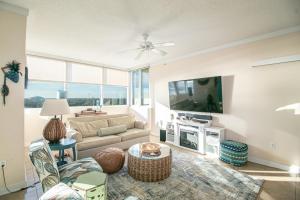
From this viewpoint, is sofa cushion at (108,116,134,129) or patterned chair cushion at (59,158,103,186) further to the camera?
sofa cushion at (108,116,134,129)

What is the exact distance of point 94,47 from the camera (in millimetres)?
3967

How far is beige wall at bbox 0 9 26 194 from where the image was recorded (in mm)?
2184

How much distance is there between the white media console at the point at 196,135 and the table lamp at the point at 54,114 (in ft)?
9.22

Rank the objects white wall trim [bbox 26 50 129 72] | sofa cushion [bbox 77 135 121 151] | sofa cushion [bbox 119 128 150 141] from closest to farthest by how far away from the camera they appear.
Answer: sofa cushion [bbox 77 135 121 151], sofa cushion [bbox 119 128 150 141], white wall trim [bbox 26 50 129 72]

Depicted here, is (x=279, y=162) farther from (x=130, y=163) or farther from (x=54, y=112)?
(x=54, y=112)

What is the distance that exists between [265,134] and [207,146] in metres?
1.18

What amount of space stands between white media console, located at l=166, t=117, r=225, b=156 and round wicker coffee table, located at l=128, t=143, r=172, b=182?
1.52 metres

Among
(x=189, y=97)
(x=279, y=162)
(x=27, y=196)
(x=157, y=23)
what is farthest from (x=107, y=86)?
(x=279, y=162)

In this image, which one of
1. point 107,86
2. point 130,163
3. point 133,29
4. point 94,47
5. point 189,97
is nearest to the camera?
point 130,163

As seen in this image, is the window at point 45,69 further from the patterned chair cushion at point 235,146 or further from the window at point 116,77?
the patterned chair cushion at point 235,146

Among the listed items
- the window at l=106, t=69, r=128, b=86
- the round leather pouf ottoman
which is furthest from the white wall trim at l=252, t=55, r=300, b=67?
the window at l=106, t=69, r=128, b=86

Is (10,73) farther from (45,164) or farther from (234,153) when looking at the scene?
(234,153)

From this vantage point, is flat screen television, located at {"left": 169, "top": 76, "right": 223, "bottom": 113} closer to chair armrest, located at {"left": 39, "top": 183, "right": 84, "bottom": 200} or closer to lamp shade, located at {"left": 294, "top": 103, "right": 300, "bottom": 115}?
lamp shade, located at {"left": 294, "top": 103, "right": 300, "bottom": 115}

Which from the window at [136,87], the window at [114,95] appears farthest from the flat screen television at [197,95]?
the window at [114,95]
